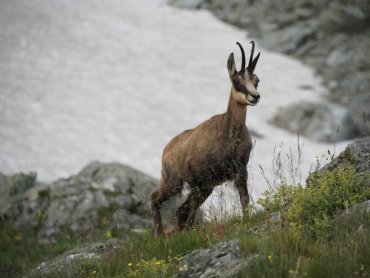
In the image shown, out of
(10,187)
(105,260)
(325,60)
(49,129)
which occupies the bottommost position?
(105,260)

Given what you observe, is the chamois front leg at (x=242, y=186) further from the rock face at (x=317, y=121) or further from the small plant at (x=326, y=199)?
the rock face at (x=317, y=121)

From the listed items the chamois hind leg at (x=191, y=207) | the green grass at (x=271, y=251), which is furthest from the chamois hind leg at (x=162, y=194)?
the green grass at (x=271, y=251)

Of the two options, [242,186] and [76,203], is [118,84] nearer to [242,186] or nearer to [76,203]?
[76,203]

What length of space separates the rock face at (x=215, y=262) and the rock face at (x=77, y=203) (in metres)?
8.37

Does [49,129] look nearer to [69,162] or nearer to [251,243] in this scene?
[69,162]

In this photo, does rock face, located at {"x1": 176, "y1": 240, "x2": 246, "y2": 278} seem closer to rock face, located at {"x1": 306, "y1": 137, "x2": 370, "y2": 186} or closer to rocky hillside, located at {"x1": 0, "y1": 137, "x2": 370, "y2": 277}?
rocky hillside, located at {"x1": 0, "y1": 137, "x2": 370, "y2": 277}

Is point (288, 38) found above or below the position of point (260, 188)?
above

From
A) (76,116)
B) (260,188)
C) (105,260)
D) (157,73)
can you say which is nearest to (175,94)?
(157,73)

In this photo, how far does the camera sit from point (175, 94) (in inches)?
1158

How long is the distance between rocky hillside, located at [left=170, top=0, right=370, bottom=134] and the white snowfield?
0.75 metres

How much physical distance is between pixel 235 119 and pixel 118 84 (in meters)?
20.6

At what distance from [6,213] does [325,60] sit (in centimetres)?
1995

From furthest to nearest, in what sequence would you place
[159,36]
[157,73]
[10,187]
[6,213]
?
[159,36] → [157,73] → [10,187] → [6,213]

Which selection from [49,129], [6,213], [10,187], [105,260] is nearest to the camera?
[105,260]
